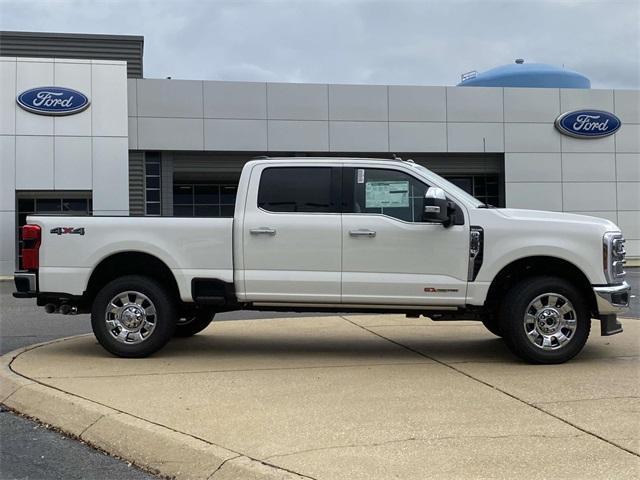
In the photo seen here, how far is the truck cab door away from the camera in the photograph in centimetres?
668

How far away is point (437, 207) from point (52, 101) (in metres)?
21.6

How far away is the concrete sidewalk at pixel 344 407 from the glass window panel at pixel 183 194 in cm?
2079

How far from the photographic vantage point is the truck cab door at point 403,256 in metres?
6.68

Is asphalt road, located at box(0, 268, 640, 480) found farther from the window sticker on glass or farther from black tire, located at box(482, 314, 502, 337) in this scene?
black tire, located at box(482, 314, 502, 337)

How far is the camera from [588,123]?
27984 mm

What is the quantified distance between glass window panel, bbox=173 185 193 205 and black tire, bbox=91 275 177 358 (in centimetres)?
2176

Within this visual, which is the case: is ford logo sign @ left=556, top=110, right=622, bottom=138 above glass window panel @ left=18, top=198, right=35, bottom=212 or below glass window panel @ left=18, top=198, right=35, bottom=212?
above

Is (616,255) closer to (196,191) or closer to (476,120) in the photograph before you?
(476,120)

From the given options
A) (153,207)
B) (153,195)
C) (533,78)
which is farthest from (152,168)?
(533,78)

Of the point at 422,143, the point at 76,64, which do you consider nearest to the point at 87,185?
the point at 76,64

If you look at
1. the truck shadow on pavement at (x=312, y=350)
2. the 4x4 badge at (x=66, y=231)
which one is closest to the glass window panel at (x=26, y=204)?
the truck shadow on pavement at (x=312, y=350)

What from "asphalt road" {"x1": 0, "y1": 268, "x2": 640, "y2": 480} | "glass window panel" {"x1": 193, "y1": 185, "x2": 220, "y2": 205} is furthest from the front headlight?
"glass window panel" {"x1": 193, "y1": 185, "x2": 220, "y2": 205}

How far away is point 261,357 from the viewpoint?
7.17 metres

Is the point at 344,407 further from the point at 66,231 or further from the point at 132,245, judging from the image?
the point at 66,231
